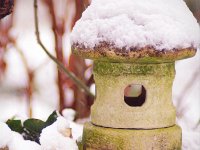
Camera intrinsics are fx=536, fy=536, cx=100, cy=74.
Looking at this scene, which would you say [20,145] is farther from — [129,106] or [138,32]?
[138,32]

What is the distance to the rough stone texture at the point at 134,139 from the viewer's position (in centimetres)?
202

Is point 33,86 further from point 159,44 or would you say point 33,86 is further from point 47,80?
point 159,44

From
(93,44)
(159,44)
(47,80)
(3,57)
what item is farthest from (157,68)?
(47,80)

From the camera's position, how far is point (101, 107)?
2.09 m

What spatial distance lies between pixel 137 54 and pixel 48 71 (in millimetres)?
3181

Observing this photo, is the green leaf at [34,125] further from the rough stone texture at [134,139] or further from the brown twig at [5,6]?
the brown twig at [5,6]

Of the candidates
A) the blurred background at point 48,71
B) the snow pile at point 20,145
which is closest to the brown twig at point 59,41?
the blurred background at point 48,71

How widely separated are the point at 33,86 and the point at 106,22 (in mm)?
2532

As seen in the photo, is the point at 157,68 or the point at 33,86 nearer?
the point at 157,68

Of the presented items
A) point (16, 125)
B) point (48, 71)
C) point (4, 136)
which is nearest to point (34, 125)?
point (16, 125)

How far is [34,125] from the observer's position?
2.58 m

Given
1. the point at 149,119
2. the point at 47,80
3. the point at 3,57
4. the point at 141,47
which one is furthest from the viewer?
the point at 47,80

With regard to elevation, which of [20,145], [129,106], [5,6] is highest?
[5,6]

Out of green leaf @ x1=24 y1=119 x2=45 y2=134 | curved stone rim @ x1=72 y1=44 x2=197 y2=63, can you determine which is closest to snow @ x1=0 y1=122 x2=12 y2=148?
green leaf @ x1=24 y1=119 x2=45 y2=134
